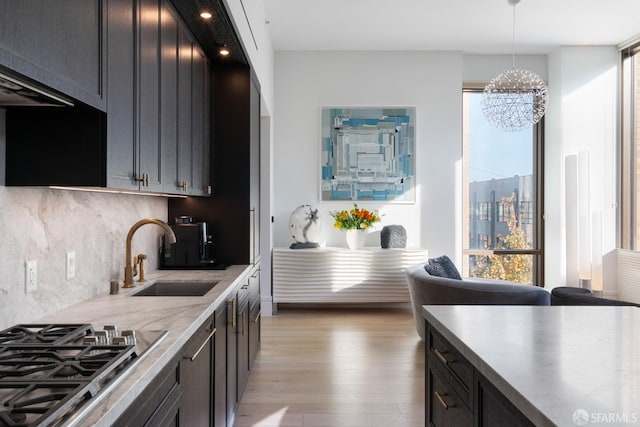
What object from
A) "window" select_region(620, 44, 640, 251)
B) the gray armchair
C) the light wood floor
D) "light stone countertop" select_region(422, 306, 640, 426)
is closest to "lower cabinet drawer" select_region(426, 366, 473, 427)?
"light stone countertop" select_region(422, 306, 640, 426)

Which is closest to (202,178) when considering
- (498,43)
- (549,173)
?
(498,43)

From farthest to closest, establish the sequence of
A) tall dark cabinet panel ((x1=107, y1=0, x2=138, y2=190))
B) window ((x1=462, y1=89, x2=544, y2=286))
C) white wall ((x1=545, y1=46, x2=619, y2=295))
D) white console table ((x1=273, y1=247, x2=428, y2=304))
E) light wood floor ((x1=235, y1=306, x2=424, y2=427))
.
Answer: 1. window ((x1=462, y1=89, x2=544, y2=286))
2. white wall ((x1=545, y1=46, x2=619, y2=295))
3. white console table ((x1=273, y1=247, x2=428, y2=304))
4. light wood floor ((x1=235, y1=306, x2=424, y2=427))
5. tall dark cabinet panel ((x1=107, y1=0, x2=138, y2=190))

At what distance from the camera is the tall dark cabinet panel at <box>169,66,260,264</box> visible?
128 inches

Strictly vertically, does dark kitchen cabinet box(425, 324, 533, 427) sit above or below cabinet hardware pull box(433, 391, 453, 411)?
above

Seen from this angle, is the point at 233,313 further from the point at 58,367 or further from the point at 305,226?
the point at 305,226

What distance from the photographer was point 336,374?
11.0ft

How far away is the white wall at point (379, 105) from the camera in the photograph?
5574 mm

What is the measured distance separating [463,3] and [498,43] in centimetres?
123

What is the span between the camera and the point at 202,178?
2.98 meters

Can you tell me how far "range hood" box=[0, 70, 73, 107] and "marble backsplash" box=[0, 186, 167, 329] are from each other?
0.32 metres

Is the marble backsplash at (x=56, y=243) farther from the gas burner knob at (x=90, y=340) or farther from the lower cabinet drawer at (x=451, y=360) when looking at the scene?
the lower cabinet drawer at (x=451, y=360)

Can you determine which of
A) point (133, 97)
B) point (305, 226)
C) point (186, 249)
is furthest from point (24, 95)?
point (305, 226)

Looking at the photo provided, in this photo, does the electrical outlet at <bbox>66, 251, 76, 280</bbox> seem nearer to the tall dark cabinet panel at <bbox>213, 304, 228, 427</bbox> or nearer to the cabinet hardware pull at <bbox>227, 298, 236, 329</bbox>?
the tall dark cabinet panel at <bbox>213, 304, 228, 427</bbox>

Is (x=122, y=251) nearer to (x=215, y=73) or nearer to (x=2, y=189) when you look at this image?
(x=2, y=189)
